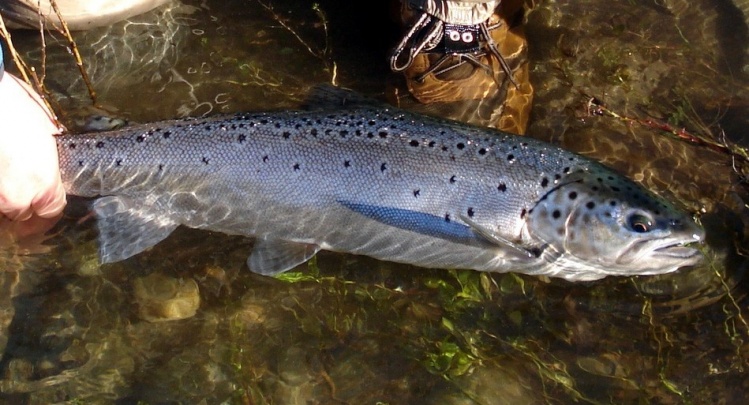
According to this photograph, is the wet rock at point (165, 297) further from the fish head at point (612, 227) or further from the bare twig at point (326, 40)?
the fish head at point (612, 227)

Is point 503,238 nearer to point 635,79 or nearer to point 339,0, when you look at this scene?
point 635,79

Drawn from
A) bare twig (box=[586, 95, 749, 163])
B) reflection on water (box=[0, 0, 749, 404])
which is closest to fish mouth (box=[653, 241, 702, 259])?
reflection on water (box=[0, 0, 749, 404])

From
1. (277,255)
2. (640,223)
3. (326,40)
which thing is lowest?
(277,255)

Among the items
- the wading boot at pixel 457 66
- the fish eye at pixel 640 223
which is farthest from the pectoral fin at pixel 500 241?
the wading boot at pixel 457 66

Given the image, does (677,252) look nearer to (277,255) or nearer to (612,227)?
(612,227)

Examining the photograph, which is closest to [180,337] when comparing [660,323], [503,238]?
[503,238]

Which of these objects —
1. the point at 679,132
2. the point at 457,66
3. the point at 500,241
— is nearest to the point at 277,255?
the point at 500,241

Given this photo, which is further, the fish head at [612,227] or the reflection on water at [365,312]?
the reflection on water at [365,312]

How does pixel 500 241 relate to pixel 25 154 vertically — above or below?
below
